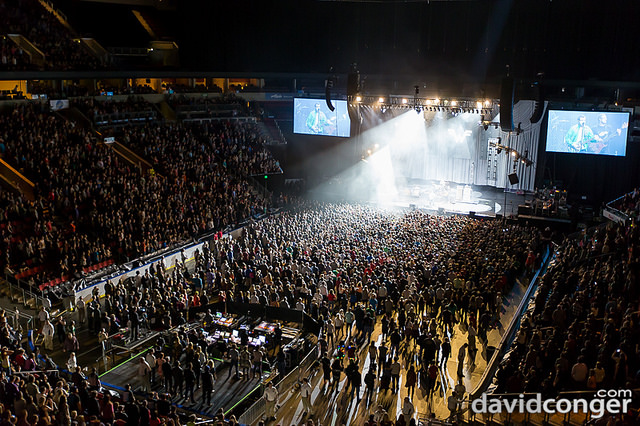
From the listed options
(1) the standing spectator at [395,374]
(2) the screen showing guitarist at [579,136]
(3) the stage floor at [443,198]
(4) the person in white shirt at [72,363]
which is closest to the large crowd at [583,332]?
(1) the standing spectator at [395,374]

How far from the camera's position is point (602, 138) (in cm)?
2998

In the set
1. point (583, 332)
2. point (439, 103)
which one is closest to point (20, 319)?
point (583, 332)

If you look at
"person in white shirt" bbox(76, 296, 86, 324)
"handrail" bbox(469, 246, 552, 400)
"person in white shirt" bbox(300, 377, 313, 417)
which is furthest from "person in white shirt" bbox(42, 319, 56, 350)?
"handrail" bbox(469, 246, 552, 400)

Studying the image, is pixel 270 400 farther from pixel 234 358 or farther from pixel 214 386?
pixel 234 358

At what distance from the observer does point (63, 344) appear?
16.5m

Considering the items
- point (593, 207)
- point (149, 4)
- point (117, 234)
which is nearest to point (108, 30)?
point (149, 4)

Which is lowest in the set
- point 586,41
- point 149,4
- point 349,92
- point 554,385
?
point 554,385

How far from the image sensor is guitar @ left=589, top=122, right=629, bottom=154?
97.2 ft

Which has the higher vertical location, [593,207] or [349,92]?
[349,92]

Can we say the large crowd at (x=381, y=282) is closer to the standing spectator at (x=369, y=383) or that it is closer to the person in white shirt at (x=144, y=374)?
the standing spectator at (x=369, y=383)

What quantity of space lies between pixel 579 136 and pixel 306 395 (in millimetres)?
23004

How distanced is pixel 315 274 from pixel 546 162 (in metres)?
19.3

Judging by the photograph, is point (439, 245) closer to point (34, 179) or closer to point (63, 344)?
point (63, 344)

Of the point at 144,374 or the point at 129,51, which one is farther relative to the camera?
the point at 129,51
